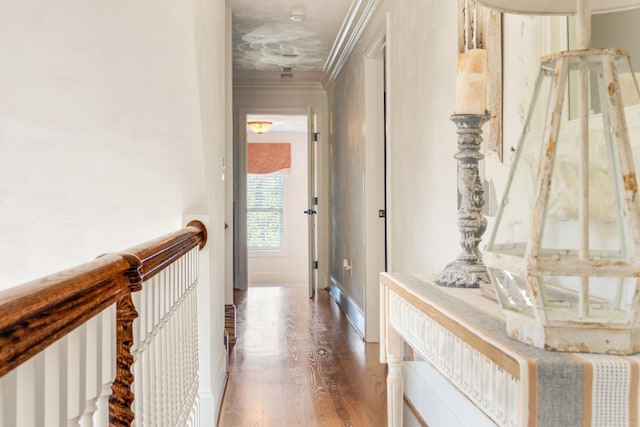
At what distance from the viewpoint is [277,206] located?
364 inches

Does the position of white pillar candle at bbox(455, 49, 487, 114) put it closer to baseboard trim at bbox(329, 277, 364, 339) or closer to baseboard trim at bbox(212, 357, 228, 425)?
baseboard trim at bbox(212, 357, 228, 425)

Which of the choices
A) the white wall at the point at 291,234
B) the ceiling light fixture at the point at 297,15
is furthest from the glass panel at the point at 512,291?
the white wall at the point at 291,234

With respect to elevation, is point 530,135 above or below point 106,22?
below

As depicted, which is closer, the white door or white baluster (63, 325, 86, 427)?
white baluster (63, 325, 86, 427)

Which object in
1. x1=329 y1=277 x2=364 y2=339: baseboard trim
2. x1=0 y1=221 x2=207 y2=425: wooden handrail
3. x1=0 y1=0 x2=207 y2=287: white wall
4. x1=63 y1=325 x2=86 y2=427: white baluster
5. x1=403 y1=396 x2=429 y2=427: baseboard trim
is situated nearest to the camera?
x1=0 y1=221 x2=207 y2=425: wooden handrail

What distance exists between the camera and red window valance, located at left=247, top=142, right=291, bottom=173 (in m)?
9.17

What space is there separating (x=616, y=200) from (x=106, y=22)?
5.26 ft

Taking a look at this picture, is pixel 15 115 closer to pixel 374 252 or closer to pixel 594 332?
pixel 594 332

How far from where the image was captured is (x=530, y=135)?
0.95 m

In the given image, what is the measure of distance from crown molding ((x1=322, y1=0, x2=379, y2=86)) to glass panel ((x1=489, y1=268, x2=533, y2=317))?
298 cm

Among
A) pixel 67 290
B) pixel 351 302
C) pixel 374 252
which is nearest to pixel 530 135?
pixel 67 290

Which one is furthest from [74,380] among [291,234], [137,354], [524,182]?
[291,234]

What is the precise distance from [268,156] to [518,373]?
8.51 meters

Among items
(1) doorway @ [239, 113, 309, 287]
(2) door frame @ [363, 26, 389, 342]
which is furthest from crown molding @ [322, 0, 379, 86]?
(1) doorway @ [239, 113, 309, 287]
